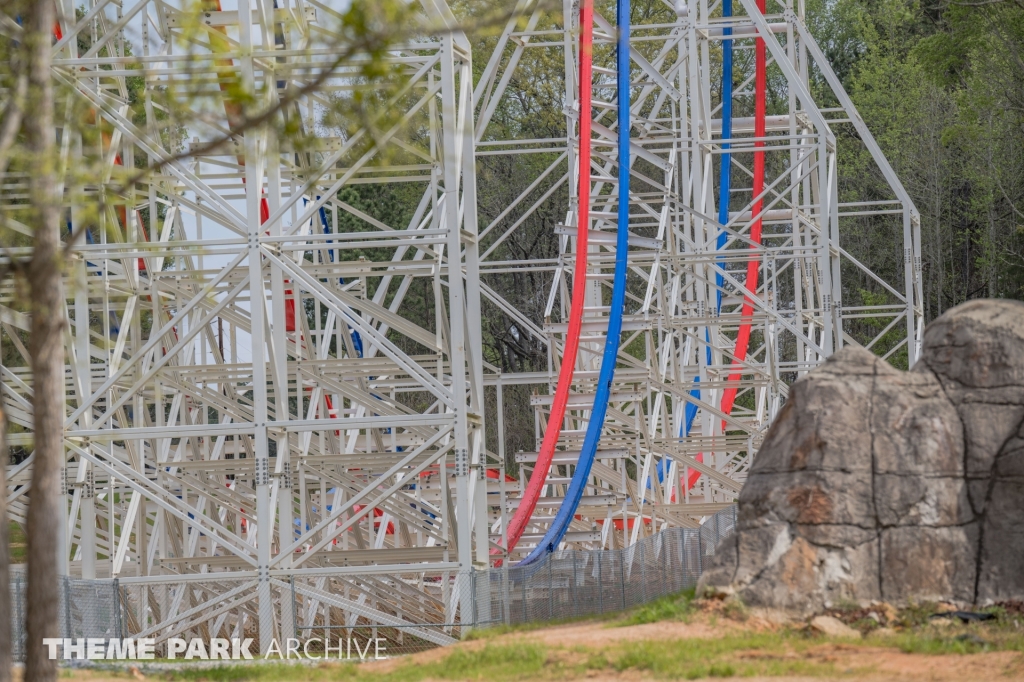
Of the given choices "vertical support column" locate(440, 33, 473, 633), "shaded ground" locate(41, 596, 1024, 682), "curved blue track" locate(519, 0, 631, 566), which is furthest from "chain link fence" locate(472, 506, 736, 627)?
"shaded ground" locate(41, 596, 1024, 682)

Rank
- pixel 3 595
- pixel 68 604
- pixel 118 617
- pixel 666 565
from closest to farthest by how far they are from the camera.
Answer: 1. pixel 3 595
2. pixel 68 604
3. pixel 118 617
4. pixel 666 565

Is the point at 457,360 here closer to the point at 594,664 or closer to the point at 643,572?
the point at 643,572

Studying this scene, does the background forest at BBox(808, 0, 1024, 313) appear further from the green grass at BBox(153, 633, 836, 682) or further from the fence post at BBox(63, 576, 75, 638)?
the fence post at BBox(63, 576, 75, 638)

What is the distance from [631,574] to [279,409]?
17.2 ft

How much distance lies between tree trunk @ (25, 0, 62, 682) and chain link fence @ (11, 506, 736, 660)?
584 cm

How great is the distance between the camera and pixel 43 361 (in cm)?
923

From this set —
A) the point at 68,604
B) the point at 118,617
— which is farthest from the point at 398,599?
the point at 68,604

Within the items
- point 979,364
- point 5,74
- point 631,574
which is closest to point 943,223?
point 631,574

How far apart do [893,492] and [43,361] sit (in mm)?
8114

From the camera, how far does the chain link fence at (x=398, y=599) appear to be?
15.5m

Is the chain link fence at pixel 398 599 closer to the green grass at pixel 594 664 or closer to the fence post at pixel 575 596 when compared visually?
the fence post at pixel 575 596

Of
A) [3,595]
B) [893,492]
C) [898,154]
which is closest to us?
[3,595]

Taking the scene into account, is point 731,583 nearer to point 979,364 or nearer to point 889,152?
point 979,364

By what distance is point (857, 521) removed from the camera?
1386 cm
